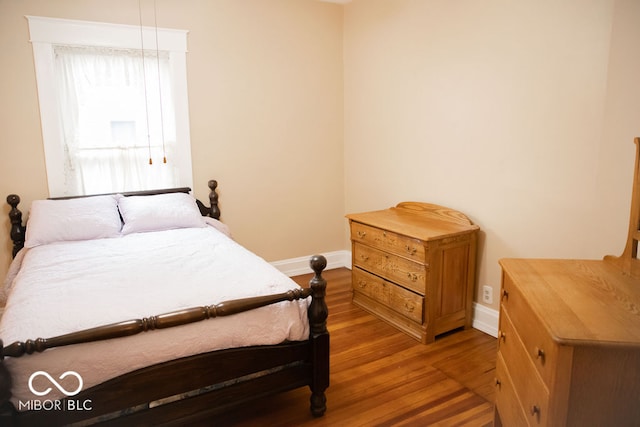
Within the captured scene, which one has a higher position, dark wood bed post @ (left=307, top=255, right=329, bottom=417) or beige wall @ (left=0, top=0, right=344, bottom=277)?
beige wall @ (left=0, top=0, right=344, bottom=277)

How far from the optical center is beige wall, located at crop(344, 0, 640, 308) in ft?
6.61

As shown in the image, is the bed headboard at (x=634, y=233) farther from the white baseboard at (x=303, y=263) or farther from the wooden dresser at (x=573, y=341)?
the white baseboard at (x=303, y=263)

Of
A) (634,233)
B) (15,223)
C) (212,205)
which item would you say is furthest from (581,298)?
(15,223)

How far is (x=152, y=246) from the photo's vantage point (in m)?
2.80

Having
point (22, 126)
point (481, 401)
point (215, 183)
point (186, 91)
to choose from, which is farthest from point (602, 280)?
point (22, 126)

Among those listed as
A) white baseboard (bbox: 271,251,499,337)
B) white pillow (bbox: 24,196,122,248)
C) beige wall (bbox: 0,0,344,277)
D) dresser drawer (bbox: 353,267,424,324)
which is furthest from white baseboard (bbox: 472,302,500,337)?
white pillow (bbox: 24,196,122,248)

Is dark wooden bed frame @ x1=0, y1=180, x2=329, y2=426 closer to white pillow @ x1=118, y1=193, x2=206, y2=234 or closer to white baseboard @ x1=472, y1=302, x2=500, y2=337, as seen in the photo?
white baseboard @ x1=472, y1=302, x2=500, y2=337

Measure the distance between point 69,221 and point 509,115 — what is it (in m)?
3.02

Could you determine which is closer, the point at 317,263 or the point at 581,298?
the point at 581,298

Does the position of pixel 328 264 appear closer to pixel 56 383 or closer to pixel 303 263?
pixel 303 263

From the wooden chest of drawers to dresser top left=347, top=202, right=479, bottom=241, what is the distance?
3.90 ft

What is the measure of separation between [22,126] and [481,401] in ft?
11.5

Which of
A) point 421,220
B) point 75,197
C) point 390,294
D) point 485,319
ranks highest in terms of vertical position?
point 75,197

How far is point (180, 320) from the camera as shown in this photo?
1.74m
